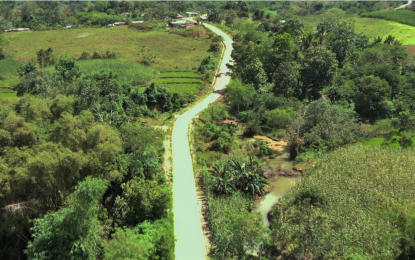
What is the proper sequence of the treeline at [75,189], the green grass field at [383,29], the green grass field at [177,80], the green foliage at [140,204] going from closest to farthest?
1. the treeline at [75,189]
2. the green foliage at [140,204]
3. the green grass field at [177,80]
4. the green grass field at [383,29]

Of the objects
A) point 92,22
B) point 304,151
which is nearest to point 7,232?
point 304,151

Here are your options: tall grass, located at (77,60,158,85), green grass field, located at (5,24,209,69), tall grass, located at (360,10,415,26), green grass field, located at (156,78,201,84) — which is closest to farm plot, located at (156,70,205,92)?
green grass field, located at (156,78,201,84)

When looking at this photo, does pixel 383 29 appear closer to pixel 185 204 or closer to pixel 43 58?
pixel 185 204

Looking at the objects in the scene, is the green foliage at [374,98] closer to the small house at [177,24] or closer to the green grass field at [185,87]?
the green grass field at [185,87]

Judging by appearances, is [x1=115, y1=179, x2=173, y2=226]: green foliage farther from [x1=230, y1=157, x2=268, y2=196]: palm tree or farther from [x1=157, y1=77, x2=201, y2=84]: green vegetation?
[x1=157, y1=77, x2=201, y2=84]: green vegetation

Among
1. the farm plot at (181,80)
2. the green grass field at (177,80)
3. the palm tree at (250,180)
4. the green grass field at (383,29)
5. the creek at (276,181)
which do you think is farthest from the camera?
the green grass field at (383,29)

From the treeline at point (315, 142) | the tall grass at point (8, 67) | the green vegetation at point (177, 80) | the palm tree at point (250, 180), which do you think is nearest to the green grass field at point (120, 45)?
the tall grass at point (8, 67)

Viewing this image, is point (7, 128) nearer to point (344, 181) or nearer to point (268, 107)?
point (344, 181)
